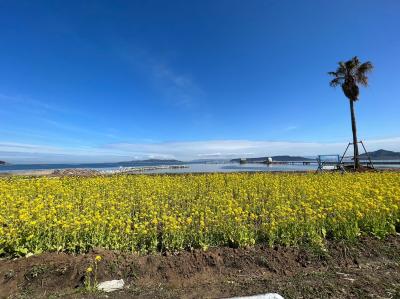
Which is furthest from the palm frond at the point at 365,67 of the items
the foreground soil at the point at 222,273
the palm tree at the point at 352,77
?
the foreground soil at the point at 222,273

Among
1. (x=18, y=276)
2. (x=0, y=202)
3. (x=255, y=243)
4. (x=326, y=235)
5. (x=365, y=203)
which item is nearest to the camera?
(x=18, y=276)

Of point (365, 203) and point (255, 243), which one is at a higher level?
point (365, 203)

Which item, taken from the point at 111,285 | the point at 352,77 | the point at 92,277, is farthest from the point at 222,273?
the point at 352,77

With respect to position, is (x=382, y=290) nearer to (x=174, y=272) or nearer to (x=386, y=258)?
(x=386, y=258)

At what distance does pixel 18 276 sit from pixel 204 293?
10.3ft

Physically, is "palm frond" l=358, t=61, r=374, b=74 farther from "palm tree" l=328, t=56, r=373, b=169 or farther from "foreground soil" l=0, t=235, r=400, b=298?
"foreground soil" l=0, t=235, r=400, b=298

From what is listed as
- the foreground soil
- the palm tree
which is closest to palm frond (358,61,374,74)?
the palm tree

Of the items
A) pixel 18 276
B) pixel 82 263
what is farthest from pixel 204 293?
pixel 18 276

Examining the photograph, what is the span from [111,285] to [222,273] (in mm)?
1843

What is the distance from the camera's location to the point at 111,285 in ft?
15.9

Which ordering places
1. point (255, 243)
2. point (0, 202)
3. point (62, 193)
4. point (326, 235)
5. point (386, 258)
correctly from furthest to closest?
point (62, 193) < point (0, 202) < point (326, 235) < point (255, 243) < point (386, 258)

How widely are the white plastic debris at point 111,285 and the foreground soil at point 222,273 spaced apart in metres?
0.10

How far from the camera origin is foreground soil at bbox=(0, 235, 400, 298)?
4593mm

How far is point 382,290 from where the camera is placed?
451 centimetres
